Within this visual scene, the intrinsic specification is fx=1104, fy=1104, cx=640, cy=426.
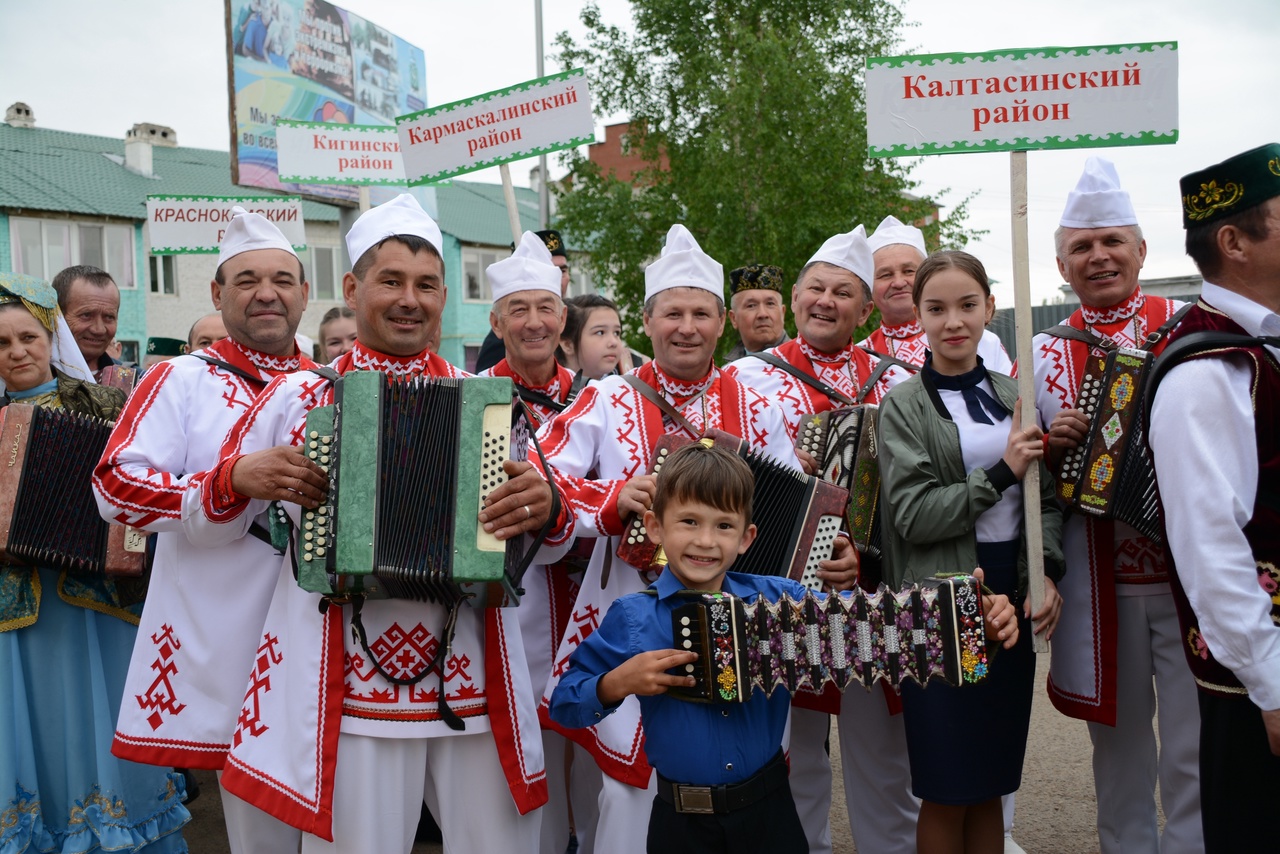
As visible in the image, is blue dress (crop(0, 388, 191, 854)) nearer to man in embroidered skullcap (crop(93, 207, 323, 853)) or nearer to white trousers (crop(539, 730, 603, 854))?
man in embroidered skullcap (crop(93, 207, 323, 853))

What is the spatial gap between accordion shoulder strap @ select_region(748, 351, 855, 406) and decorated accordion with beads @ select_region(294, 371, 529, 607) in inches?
82.9

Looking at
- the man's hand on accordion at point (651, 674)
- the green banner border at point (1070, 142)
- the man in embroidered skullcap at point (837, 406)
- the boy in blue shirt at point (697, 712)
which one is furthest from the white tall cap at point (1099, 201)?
the man's hand on accordion at point (651, 674)

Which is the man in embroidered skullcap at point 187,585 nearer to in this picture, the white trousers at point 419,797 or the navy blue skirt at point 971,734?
the white trousers at point 419,797

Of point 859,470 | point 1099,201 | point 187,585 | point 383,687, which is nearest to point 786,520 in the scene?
point 859,470

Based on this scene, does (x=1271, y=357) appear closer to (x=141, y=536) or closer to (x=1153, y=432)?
(x=1153, y=432)

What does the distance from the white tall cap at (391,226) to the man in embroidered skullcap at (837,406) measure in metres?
1.53

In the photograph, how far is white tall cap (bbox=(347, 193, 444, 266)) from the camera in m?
3.35

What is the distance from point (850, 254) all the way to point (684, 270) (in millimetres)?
1017

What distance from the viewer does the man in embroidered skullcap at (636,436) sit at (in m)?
3.71

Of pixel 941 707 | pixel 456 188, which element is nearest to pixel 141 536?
pixel 941 707

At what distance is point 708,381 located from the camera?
4.22 m

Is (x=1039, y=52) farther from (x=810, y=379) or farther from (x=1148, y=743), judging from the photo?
(x=1148, y=743)

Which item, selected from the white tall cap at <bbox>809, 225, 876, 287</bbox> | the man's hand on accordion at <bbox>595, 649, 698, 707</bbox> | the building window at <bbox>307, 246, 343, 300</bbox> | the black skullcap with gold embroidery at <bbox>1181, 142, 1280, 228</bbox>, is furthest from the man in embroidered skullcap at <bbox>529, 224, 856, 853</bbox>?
the building window at <bbox>307, 246, 343, 300</bbox>

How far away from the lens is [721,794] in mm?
2844
